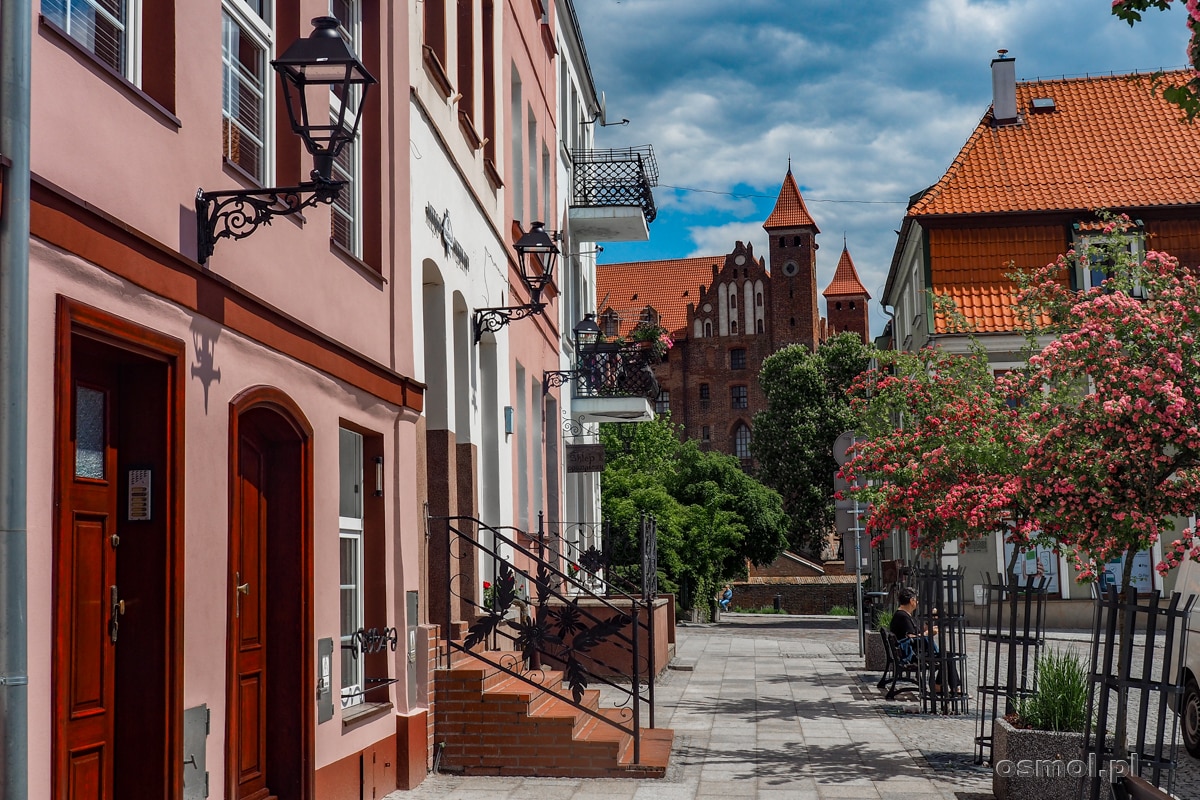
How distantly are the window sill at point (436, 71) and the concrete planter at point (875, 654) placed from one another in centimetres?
1173

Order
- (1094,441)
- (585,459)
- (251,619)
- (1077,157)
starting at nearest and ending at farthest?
(251,619), (1094,441), (585,459), (1077,157)

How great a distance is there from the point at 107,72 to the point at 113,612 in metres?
2.20

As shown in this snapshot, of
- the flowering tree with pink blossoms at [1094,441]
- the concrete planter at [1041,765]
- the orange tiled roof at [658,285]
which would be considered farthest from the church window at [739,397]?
the concrete planter at [1041,765]

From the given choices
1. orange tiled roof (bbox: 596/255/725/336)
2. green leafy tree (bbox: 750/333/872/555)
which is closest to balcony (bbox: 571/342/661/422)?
green leafy tree (bbox: 750/333/872/555)

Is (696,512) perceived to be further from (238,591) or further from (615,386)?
(238,591)

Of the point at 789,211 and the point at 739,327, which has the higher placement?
the point at 789,211

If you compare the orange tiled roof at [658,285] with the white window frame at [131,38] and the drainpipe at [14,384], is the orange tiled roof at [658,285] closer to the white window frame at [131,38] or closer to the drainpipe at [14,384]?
the white window frame at [131,38]

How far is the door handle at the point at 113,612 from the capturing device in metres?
5.53

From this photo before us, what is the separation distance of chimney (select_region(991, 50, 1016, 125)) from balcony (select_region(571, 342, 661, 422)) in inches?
668

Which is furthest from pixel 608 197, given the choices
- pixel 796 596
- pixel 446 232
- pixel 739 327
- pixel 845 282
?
pixel 845 282

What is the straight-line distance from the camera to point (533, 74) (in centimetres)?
1814

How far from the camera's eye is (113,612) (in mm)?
5547

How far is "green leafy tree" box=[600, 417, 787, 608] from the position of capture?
4100cm

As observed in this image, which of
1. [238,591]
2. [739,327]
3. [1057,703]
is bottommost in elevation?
[1057,703]
